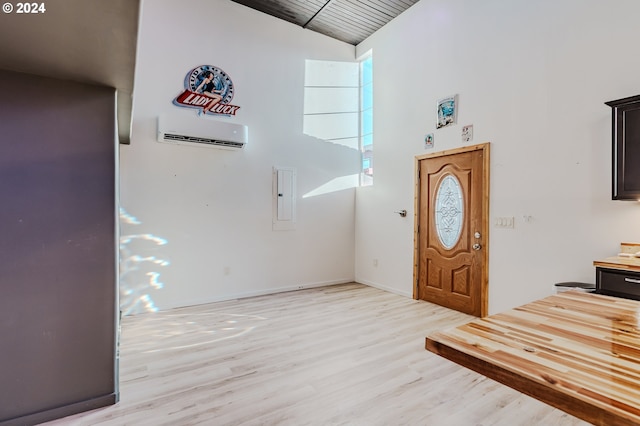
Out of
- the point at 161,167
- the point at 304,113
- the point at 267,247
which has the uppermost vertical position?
the point at 304,113

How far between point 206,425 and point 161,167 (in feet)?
10.4

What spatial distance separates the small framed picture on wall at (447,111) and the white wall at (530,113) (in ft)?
0.27

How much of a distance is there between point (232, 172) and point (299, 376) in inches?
119

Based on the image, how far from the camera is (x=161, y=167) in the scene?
4.09 m

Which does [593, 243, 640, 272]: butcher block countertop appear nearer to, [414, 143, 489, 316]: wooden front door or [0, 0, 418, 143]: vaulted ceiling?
[414, 143, 489, 316]: wooden front door

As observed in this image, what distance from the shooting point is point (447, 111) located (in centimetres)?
414

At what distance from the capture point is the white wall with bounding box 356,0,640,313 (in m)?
2.83

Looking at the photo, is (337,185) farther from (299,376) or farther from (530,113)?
(299,376)

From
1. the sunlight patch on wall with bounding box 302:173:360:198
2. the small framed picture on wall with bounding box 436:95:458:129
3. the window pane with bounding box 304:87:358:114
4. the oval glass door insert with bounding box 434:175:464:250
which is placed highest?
the window pane with bounding box 304:87:358:114

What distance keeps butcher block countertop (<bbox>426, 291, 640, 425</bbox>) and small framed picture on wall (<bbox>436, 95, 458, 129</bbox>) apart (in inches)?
132

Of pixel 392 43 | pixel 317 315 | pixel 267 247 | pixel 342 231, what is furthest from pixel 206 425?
pixel 392 43

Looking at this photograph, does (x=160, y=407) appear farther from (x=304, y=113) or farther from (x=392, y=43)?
(x=392, y=43)

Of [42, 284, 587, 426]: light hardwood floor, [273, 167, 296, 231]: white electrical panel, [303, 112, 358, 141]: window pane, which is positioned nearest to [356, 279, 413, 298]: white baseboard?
[42, 284, 587, 426]: light hardwood floor

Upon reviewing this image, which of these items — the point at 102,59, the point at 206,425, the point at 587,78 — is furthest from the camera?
the point at 587,78
